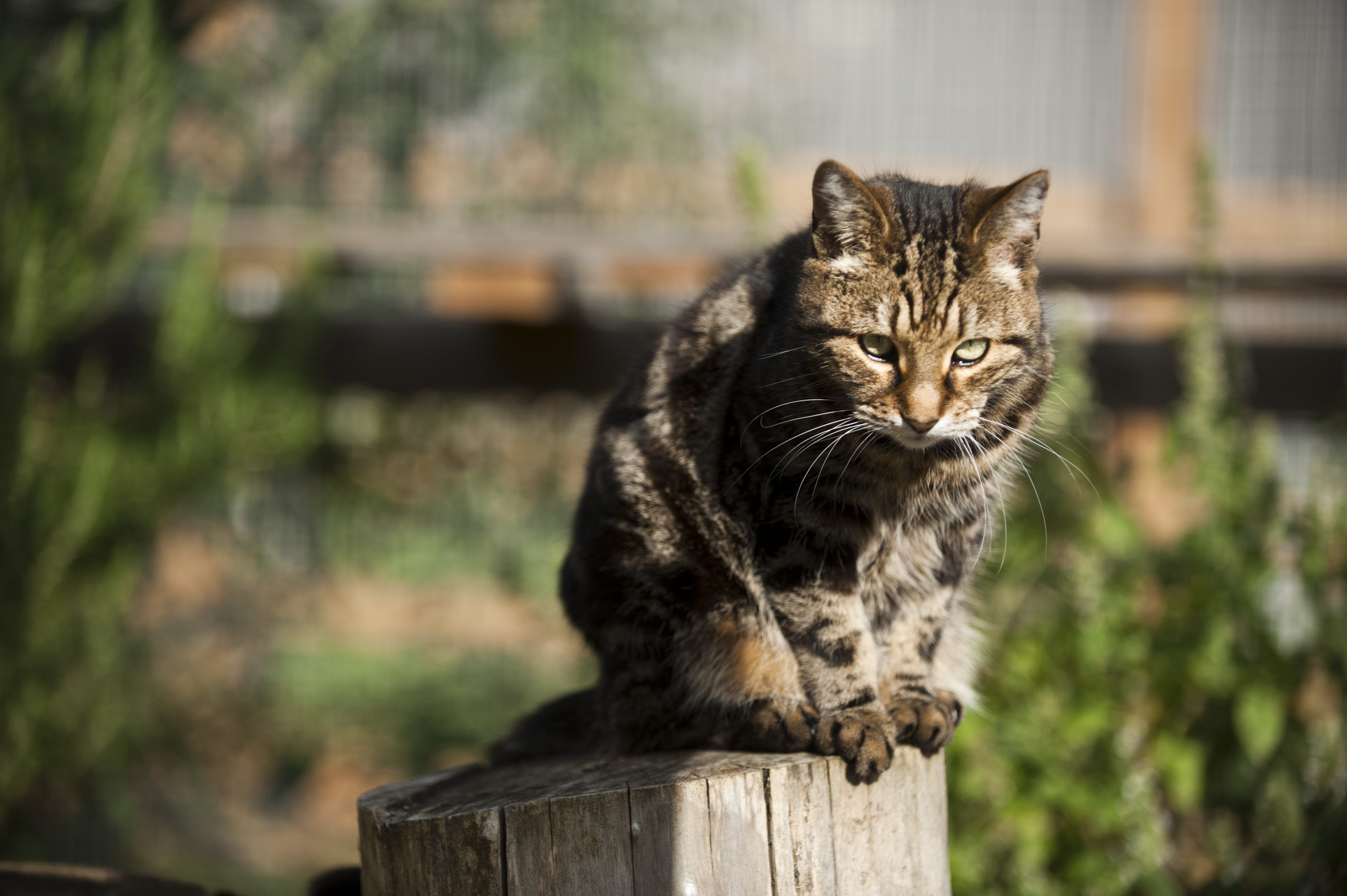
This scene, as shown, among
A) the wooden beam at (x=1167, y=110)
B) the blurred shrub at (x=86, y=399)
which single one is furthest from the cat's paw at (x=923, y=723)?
the blurred shrub at (x=86, y=399)

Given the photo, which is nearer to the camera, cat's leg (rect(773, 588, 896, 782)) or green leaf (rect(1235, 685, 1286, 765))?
cat's leg (rect(773, 588, 896, 782))

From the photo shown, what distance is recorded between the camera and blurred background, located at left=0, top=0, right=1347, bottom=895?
9.18 feet

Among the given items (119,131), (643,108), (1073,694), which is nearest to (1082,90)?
(643,108)

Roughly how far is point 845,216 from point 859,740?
0.83 meters

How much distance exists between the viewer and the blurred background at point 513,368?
9.18 ft

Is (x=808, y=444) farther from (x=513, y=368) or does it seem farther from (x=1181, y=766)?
(x=513, y=368)

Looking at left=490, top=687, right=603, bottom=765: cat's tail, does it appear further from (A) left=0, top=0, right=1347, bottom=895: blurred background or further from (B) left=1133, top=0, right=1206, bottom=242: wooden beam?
(B) left=1133, top=0, right=1206, bottom=242: wooden beam

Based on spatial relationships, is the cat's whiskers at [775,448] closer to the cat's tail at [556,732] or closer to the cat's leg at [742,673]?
the cat's leg at [742,673]

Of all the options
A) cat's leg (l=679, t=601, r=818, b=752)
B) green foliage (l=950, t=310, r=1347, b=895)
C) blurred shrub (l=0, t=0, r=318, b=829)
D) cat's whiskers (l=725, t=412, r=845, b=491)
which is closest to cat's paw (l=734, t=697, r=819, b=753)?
cat's leg (l=679, t=601, r=818, b=752)

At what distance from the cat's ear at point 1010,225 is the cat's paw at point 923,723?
716 mm

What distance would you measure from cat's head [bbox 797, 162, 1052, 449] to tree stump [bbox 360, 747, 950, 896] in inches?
22.7

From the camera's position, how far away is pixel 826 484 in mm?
1748

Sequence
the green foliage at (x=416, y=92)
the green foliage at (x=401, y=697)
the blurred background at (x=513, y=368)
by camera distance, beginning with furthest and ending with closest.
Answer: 1. the green foliage at (x=401, y=697)
2. the green foliage at (x=416, y=92)
3. the blurred background at (x=513, y=368)

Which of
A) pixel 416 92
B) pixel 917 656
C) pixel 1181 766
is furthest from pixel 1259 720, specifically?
pixel 416 92
